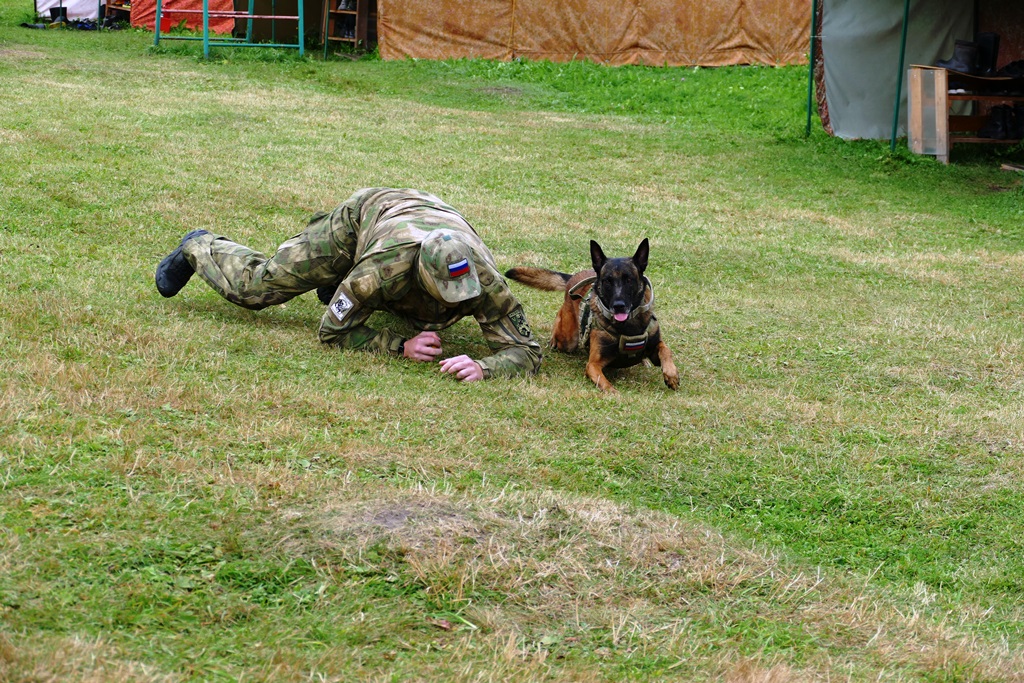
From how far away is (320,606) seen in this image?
3.75 m

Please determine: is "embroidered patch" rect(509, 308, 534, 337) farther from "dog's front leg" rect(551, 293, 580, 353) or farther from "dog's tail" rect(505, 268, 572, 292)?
"dog's tail" rect(505, 268, 572, 292)

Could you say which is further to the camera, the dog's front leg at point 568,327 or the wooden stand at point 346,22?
the wooden stand at point 346,22

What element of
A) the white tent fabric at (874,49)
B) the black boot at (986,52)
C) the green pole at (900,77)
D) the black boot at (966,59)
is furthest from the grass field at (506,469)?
the white tent fabric at (874,49)

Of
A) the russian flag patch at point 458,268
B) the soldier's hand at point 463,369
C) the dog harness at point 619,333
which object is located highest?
the russian flag patch at point 458,268

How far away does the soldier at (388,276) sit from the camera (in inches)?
246

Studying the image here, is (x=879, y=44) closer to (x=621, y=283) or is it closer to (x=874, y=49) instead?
(x=874, y=49)

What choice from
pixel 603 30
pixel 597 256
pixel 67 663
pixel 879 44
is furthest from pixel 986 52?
pixel 67 663

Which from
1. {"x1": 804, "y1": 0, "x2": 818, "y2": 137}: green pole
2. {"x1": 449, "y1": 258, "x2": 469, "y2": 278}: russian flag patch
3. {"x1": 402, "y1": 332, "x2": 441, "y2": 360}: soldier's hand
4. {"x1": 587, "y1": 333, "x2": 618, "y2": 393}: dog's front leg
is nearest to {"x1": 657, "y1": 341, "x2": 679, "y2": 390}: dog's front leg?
{"x1": 587, "y1": 333, "x2": 618, "y2": 393}: dog's front leg

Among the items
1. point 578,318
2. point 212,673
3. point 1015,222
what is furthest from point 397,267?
point 1015,222

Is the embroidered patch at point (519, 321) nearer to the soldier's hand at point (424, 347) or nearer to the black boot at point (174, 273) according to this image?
the soldier's hand at point (424, 347)

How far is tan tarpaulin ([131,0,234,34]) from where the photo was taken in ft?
100

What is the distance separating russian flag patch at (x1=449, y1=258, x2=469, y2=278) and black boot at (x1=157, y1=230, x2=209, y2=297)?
231cm

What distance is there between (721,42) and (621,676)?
23.9 meters

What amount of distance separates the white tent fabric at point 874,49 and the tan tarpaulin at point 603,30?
740 centimetres
